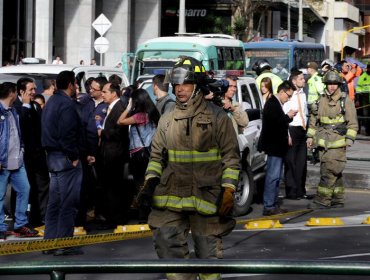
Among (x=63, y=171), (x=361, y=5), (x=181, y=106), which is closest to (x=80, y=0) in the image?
(x=63, y=171)

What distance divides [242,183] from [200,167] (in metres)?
6.69

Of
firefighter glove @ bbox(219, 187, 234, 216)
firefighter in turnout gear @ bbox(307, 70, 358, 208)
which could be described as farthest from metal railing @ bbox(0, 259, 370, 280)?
firefighter in turnout gear @ bbox(307, 70, 358, 208)

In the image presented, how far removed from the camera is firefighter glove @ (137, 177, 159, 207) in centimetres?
739

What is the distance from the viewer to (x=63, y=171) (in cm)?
1055

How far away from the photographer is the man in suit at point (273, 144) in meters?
14.0

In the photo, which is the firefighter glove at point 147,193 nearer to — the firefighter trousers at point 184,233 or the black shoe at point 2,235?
the firefighter trousers at point 184,233

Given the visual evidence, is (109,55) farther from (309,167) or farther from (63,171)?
(63,171)

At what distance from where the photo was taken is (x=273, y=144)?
14047 millimetres

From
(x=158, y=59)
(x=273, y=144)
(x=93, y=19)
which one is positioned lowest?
(x=273, y=144)

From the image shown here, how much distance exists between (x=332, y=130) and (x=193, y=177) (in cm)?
731

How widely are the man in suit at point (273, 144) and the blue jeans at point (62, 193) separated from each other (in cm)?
399

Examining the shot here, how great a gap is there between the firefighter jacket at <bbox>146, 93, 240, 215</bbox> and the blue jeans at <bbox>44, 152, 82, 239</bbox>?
322 cm

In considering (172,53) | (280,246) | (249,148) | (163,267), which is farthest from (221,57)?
(163,267)

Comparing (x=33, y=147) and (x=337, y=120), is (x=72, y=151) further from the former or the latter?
(x=337, y=120)
